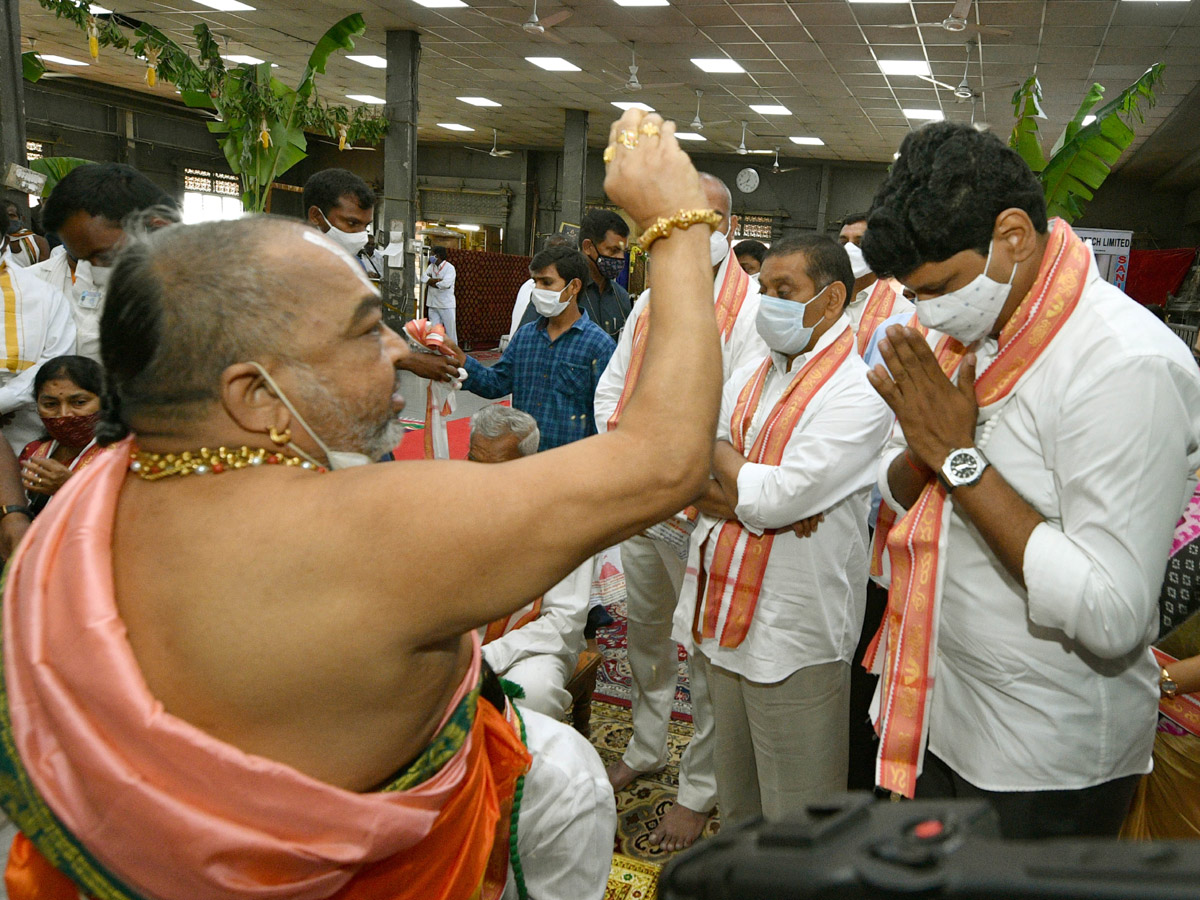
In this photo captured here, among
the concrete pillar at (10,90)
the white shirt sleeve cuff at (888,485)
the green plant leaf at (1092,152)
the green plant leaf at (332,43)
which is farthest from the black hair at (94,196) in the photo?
the green plant leaf at (332,43)

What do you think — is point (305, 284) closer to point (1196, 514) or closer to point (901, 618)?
point (901, 618)

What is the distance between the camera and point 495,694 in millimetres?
1473

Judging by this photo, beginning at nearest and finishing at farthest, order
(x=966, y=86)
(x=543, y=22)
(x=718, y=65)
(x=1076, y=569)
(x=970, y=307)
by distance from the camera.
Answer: (x=1076, y=569) < (x=970, y=307) < (x=543, y=22) < (x=966, y=86) < (x=718, y=65)

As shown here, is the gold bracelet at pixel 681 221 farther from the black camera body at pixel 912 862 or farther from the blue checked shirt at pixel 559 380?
the blue checked shirt at pixel 559 380

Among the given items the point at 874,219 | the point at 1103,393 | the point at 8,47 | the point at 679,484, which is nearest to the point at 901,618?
the point at 1103,393

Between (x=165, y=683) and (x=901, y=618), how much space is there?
3.93ft

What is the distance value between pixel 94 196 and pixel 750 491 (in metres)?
2.12

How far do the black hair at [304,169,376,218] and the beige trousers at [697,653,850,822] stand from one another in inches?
110

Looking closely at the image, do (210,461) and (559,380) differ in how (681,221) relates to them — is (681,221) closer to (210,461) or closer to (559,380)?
(210,461)

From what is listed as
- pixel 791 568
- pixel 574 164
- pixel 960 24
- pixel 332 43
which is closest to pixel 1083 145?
pixel 791 568

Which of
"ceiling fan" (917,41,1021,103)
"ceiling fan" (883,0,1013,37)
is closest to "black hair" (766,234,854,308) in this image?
"ceiling fan" (883,0,1013,37)

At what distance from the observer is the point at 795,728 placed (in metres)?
2.25

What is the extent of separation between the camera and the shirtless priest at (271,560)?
95 centimetres

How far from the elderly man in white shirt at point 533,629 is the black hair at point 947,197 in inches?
54.0
